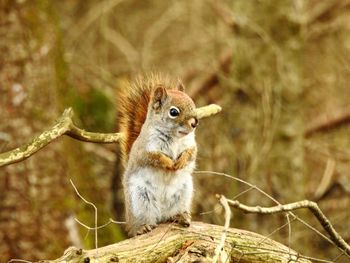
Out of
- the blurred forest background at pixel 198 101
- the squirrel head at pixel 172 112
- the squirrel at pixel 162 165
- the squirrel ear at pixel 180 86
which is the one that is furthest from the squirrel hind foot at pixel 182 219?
the squirrel ear at pixel 180 86

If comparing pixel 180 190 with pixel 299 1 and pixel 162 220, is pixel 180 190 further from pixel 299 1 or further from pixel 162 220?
pixel 299 1

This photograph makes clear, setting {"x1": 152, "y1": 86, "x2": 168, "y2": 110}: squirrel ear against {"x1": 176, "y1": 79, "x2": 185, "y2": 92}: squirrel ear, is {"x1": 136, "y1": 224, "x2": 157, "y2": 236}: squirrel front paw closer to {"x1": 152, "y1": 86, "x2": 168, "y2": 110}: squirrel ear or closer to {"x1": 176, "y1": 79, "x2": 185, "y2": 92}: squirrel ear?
{"x1": 152, "y1": 86, "x2": 168, "y2": 110}: squirrel ear

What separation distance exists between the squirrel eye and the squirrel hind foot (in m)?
0.44

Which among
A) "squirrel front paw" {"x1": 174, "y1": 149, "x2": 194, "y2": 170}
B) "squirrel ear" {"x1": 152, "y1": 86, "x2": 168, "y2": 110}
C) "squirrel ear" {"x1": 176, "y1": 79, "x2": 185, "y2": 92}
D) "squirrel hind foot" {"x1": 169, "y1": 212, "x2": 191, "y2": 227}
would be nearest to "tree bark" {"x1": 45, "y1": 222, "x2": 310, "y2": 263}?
"squirrel hind foot" {"x1": 169, "y1": 212, "x2": 191, "y2": 227}

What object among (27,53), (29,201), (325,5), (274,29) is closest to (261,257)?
(29,201)

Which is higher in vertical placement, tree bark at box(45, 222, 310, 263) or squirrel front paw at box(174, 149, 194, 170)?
squirrel front paw at box(174, 149, 194, 170)

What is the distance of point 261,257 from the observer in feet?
10.5

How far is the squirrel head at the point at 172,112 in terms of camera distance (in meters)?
3.52

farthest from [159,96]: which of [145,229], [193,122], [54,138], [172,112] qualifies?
[54,138]

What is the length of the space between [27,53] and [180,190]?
1.85 m

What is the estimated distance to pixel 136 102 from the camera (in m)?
3.96

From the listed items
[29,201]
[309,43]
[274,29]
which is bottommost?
[29,201]

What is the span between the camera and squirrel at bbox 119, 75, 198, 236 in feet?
11.5

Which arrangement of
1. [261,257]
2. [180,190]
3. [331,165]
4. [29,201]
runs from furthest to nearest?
[331,165]
[29,201]
[180,190]
[261,257]
